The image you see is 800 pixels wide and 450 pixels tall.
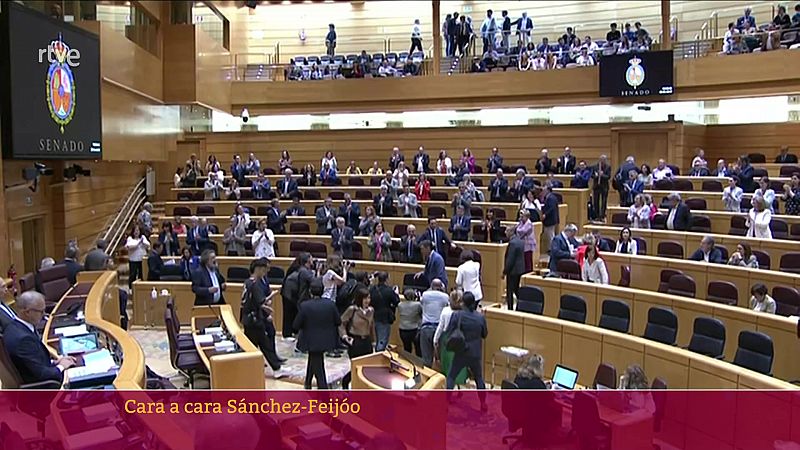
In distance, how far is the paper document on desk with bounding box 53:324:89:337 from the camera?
22.6ft

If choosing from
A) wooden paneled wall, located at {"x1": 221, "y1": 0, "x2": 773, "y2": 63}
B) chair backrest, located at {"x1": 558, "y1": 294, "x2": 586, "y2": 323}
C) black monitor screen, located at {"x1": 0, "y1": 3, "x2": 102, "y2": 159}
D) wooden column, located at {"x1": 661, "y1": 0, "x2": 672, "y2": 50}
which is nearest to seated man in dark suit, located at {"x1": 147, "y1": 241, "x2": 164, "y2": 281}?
black monitor screen, located at {"x1": 0, "y1": 3, "x2": 102, "y2": 159}

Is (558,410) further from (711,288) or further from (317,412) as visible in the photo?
(711,288)

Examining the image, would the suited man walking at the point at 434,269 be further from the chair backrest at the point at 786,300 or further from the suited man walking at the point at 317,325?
the chair backrest at the point at 786,300

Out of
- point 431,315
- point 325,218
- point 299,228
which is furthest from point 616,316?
point 299,228

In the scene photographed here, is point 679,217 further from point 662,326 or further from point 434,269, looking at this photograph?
point 662,326

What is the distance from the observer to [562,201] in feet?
52.3

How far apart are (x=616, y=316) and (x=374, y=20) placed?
18825 mm

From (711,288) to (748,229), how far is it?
2546mm

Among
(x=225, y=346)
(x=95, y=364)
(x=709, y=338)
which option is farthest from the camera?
(x=225, y=346)

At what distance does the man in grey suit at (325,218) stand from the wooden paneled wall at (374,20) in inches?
411

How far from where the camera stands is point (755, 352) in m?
7.08

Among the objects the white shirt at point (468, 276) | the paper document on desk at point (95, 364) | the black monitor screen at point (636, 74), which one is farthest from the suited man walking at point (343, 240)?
the black monitor screen at point (636, 74)

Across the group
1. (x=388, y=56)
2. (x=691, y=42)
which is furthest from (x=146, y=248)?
(x=691, y=42)

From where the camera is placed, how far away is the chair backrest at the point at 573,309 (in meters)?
9.31
